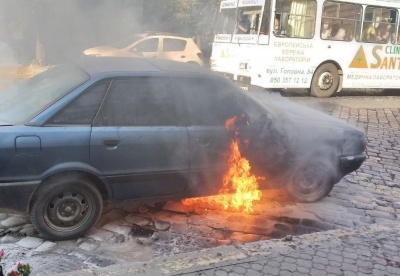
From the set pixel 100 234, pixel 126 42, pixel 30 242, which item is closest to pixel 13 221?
pixel 30 242

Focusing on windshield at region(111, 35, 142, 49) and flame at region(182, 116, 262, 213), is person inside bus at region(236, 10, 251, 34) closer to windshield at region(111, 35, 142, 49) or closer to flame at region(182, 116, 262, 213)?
windshield at region(111, 35, 142, 49)

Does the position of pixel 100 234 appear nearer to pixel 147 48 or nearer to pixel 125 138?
pixel 125 138

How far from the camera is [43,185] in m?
3.32

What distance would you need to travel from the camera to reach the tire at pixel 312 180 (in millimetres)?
4508

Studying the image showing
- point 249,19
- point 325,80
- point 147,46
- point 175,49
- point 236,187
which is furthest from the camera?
point 175,49

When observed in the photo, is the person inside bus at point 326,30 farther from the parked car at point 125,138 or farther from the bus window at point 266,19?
the parked car at point 125,138

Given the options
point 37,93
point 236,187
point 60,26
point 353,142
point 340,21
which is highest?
point 340,21

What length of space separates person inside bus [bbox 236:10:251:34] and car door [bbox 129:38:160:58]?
2.78 metres

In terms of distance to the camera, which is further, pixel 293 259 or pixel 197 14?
pixel 197 14

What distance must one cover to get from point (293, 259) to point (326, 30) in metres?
9.04

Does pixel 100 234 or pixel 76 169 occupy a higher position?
pixel 76 169

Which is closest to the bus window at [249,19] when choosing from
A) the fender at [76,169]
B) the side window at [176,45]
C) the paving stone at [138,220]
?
the side window at [176,45]

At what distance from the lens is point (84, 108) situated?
11.4 feet

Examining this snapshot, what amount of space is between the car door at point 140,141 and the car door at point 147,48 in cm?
877
